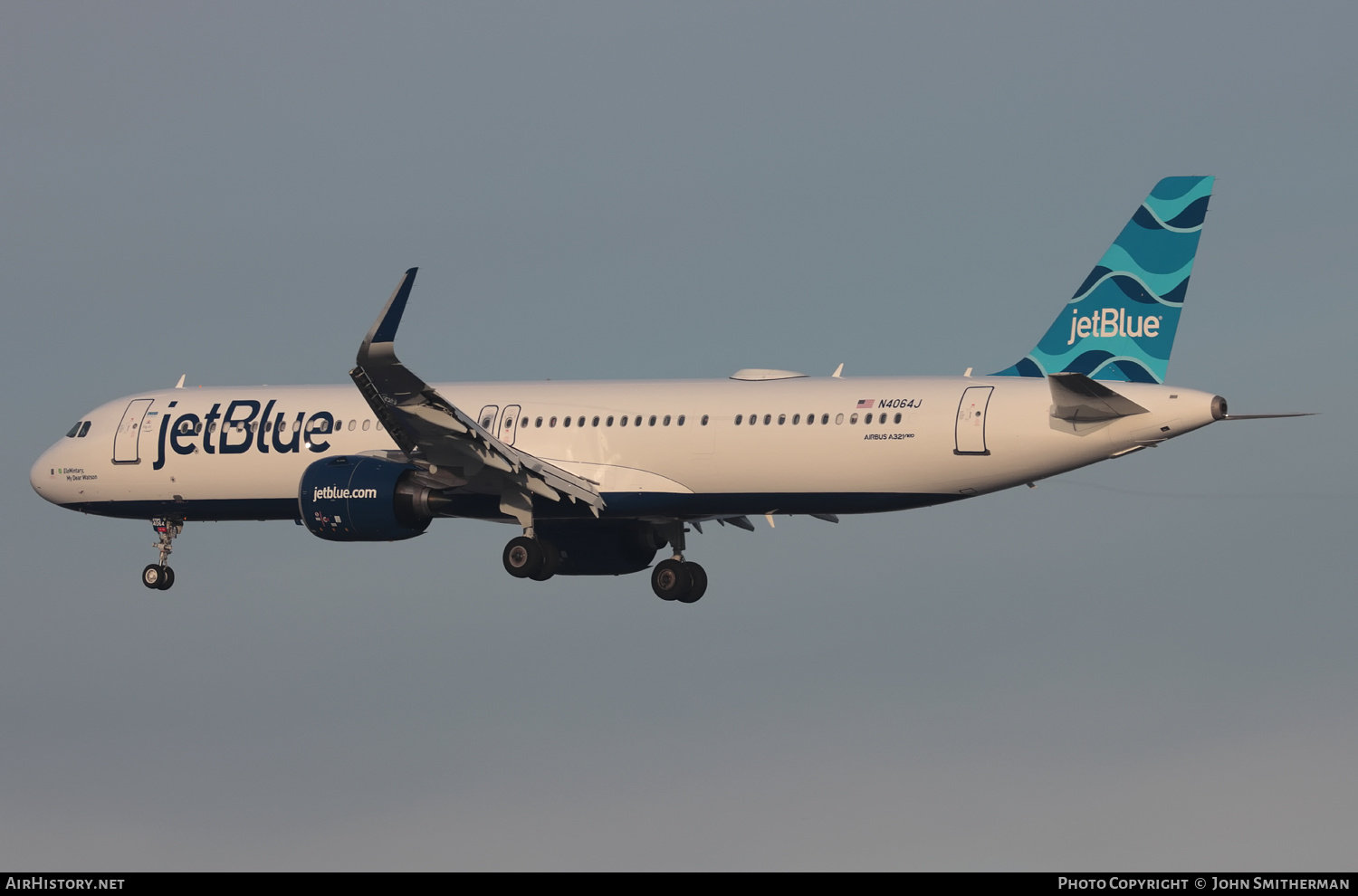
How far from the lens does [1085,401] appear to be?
1420 inches

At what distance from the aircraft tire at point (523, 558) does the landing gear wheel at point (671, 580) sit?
2.95 meters

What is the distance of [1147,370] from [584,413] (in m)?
11.2

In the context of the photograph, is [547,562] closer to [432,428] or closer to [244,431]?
[432,428]

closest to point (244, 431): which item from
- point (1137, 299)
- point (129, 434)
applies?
point (129, 434)

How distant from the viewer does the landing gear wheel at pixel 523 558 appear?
135ft

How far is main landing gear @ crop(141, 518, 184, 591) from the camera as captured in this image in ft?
150

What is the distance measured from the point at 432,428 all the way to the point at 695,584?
7.20 m

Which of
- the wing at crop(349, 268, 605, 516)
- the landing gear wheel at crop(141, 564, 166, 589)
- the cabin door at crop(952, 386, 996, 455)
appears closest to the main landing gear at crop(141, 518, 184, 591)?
the landing gear wheel at crop(141, 564, 166, 589)

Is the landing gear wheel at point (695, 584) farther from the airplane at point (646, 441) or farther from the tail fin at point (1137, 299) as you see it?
the tail fin at point (1137, 299)

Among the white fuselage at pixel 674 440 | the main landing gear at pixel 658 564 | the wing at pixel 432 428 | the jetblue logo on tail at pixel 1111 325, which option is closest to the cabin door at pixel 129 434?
the white fuselage at pixel 674 440

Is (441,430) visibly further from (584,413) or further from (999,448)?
(999,448)

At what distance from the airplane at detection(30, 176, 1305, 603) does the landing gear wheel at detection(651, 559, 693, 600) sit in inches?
1.5

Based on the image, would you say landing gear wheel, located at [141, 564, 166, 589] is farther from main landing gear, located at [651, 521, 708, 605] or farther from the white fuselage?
main landing gear, located at [651, 521, 708, 605]

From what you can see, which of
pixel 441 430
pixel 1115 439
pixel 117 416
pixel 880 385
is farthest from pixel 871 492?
pixel 117 416
